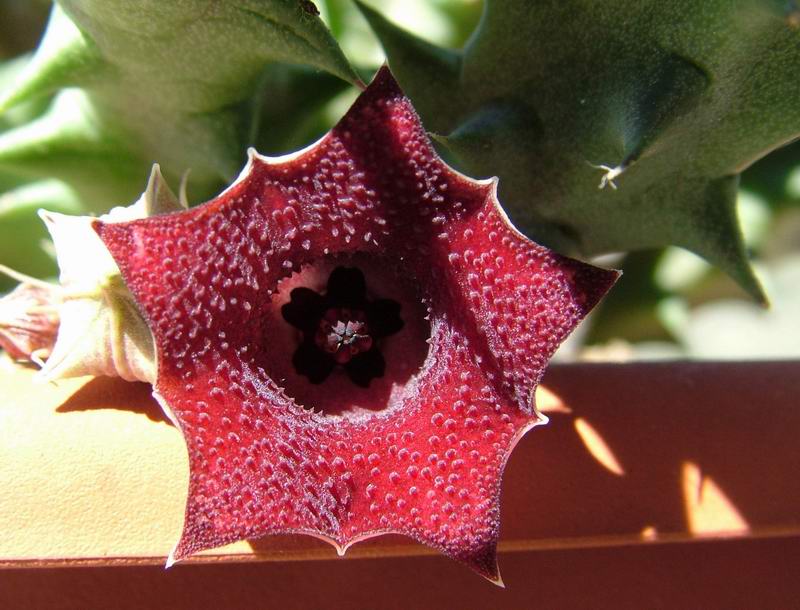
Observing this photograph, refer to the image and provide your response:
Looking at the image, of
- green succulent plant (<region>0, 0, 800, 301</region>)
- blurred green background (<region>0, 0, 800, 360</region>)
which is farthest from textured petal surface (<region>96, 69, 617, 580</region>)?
blurred green background (<region>0, 0, 800, 360</region>)

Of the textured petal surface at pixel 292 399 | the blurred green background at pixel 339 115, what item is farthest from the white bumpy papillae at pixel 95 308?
the blurred green background at pixel 339 115

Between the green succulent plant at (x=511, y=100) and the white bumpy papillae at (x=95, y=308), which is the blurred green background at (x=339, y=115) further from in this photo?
the white bumpy papillae at (x=95, y=308)

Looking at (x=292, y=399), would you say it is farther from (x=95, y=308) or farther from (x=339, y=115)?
(x=339, y=115)

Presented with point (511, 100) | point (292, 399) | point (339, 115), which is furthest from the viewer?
point (339, 115)

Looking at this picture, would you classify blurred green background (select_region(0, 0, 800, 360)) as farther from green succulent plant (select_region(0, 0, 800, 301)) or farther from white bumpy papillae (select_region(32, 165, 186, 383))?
white bumpy papillae (select_region(32, 165, 186, 383))

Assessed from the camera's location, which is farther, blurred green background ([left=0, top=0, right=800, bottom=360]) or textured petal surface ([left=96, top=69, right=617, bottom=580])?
blurred green background ([left=0, top=0, right=800, bottom=360])

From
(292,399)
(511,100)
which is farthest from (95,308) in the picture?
(511,100)
